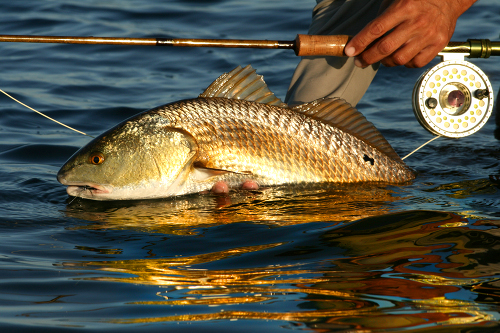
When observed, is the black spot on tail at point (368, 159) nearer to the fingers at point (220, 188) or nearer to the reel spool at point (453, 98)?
the reel spool at point (453, 98)

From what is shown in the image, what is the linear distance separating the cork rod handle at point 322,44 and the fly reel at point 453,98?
0.69 meters

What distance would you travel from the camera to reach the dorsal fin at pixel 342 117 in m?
4.14

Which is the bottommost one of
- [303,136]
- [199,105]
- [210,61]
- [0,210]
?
[0,210]

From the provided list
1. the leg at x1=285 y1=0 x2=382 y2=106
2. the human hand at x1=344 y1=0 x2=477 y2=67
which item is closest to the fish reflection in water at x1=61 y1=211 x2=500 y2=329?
the human hand at x1=344 y1=0 x2=477 y2=67

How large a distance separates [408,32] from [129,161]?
1.96 m

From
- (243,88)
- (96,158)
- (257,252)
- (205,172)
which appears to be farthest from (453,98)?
(96,158)

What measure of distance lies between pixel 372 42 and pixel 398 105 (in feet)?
11.2

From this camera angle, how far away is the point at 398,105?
7.20 m

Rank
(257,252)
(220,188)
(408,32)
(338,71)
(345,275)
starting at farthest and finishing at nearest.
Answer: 1. (338,71)
2. (220,188)
3. (408,32)
4. (257,252)
5. (345,275)

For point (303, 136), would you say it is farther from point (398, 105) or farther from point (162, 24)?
point (162, 24)

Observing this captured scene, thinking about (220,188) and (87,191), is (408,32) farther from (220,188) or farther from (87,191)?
(87,191)

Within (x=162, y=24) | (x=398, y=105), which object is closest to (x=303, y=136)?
(x=398, y=105)

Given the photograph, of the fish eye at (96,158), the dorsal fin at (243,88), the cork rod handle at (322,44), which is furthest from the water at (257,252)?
the cork rod handle at (322,44)

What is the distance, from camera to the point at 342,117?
4.17m
